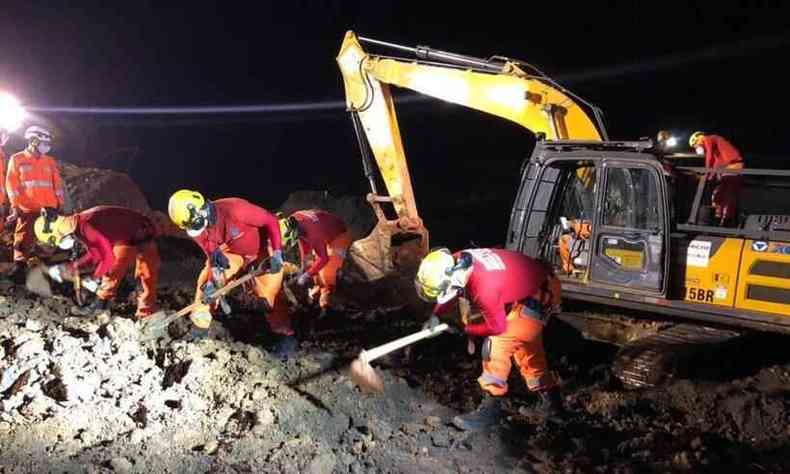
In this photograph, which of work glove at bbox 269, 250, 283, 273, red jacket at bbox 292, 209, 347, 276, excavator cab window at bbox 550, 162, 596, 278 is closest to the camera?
work glove at bbox 269, 250, 283, 273

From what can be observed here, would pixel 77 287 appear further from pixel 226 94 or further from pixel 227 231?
pixel 226 94

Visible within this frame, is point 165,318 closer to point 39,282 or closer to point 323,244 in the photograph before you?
point 39,282

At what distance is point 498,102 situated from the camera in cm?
637

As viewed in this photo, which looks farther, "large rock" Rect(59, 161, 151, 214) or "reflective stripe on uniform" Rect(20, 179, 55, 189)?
"large rock" Rect(59, 161, 151, 214)

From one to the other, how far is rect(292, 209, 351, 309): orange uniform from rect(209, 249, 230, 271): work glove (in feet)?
3.53

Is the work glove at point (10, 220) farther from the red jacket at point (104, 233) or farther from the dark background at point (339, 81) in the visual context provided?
the dark background at point (339, 81)

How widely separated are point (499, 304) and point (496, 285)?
134 millimetres

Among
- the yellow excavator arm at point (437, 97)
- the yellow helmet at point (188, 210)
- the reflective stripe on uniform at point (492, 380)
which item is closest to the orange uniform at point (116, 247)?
the yellow helmet at point (188, 210)

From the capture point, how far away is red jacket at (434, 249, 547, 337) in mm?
4297

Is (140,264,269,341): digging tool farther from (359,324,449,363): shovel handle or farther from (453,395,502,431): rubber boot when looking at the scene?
(453,395,502,431): rubber boot

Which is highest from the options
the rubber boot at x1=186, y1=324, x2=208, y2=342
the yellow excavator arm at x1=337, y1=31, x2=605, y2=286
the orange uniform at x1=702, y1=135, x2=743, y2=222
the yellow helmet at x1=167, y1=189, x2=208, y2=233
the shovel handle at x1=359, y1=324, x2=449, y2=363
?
the yellow excavator arm at x1=337, y1=31, x2=605, y2=286

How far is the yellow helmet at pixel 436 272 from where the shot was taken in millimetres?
4219

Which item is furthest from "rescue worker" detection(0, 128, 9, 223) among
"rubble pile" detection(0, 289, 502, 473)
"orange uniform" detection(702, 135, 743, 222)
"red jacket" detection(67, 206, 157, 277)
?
"orange uniform" detection(702, 135, 743, 222)

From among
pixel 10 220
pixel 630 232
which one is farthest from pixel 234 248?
pixel 10 220
